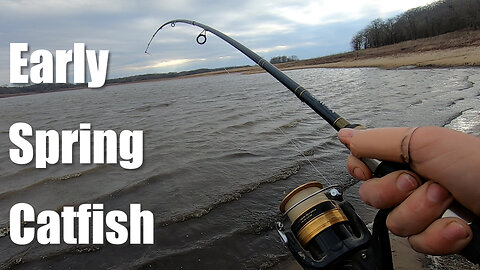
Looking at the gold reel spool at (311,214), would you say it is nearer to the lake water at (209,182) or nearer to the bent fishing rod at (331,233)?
the bent fishing rod at (331,233)

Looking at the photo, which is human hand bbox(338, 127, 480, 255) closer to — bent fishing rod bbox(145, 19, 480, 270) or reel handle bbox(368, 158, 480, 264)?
reel handle bbox(368, 158, 480, 264)

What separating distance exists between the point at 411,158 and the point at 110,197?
4.92 m

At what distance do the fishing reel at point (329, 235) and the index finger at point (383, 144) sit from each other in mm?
344

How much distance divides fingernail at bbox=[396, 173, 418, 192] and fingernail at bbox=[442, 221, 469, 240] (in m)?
0.16

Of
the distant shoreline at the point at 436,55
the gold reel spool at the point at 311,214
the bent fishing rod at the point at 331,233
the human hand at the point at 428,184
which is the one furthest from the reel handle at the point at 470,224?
the distant shoreline at the point at 436,55

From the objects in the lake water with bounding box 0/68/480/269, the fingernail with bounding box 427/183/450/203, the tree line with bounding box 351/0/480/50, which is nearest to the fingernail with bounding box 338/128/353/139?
the fingernail with bounding box 427/183/450/203

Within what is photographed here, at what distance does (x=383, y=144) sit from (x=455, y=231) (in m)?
0.35

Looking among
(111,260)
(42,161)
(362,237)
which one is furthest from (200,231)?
(42,161)

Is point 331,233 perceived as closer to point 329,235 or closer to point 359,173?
point 329,235

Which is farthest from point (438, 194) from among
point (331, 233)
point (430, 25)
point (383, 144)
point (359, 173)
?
point (430, 25)

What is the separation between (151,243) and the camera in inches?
150

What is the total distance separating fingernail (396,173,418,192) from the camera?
1.14 m

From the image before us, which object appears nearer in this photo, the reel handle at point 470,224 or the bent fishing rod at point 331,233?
the reel handle at point 470,224

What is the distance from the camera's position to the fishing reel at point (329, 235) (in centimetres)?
159
